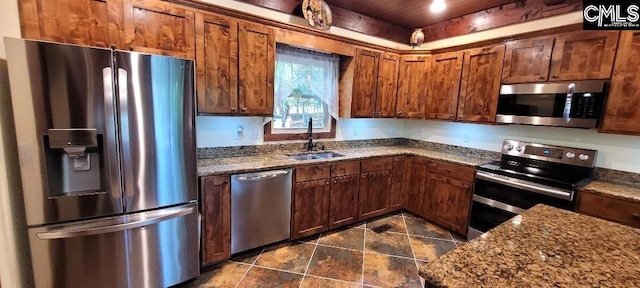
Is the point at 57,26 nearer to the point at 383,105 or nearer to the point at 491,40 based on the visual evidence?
the point at 383,105

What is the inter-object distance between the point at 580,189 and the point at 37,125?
3851mm

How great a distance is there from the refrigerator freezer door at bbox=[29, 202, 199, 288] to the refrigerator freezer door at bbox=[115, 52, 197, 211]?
0.13 m

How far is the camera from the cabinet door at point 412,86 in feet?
11.7

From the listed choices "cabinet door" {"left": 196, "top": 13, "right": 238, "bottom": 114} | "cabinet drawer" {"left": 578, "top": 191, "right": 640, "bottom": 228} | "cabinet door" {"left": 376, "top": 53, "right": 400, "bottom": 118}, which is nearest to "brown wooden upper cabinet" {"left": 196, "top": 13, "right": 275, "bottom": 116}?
"cabinet door" {"left": 196, "top": 13, "right": 238, "bottom": 114}

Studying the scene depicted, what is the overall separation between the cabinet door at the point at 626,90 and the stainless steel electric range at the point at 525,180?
0.39m

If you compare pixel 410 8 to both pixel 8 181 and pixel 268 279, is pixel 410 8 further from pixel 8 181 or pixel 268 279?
pixel 8 181

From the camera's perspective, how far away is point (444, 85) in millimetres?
3387

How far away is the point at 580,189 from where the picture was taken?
2225 millimetres

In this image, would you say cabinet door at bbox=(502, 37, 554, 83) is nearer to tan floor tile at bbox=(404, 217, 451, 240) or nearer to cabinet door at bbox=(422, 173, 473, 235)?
cabinet door at bbox=(422, 173, 473, 235)

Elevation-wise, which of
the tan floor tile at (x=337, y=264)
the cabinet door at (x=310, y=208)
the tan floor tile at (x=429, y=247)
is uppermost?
the cabinet door at (x=310, y=208)

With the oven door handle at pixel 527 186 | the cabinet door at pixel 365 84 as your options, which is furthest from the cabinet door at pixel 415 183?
the cabinet door at pixel 365 84

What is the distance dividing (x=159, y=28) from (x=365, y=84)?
7.35 feet

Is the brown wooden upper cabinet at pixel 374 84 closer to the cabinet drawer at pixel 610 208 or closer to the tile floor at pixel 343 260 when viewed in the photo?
the tile floor at pixel 343 260

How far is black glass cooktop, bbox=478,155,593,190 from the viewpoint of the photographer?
238 cm
